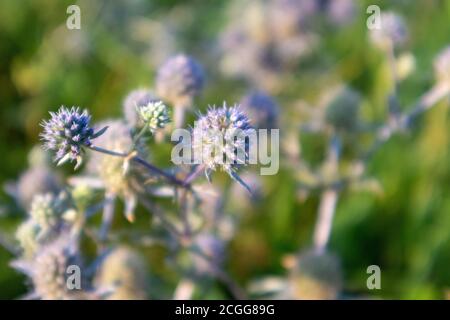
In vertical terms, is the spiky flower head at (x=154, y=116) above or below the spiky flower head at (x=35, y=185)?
below

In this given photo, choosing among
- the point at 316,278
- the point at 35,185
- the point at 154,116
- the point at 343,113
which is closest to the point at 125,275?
the point at 35,185

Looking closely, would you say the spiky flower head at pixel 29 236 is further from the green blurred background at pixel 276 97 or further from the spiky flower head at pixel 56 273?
the green blurred background at pixel 276 97

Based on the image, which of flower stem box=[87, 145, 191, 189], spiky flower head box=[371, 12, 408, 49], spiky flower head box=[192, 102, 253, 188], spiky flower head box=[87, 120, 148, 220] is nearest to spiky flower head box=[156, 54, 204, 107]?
spiky flower head box=[87, 120, 148, 220]

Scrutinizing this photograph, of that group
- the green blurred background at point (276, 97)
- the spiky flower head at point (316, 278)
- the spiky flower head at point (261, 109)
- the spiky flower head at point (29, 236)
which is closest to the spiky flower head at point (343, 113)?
the spiky flower head at point (261, 109)

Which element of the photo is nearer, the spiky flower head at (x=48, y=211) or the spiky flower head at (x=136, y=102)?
the spiky flower head at (x=136, y=102)
